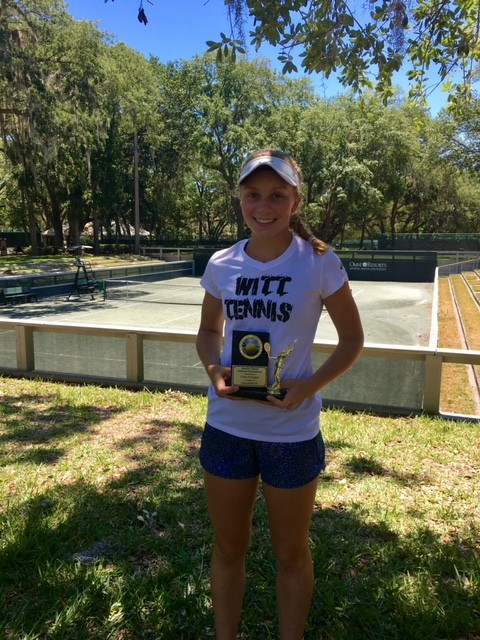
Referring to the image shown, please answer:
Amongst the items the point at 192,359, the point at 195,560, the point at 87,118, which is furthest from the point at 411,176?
the point at 195,560

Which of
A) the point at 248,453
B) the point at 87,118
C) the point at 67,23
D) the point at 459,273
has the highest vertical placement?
the point at 67,23

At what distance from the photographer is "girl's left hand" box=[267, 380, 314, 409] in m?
1.50

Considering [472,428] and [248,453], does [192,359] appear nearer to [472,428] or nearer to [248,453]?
[472,428]

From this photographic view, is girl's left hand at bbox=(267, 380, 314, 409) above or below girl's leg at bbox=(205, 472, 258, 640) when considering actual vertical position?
above

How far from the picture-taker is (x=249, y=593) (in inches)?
87.0

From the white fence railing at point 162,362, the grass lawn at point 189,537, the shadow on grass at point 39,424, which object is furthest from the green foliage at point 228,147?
the grass lawn at point 189,537

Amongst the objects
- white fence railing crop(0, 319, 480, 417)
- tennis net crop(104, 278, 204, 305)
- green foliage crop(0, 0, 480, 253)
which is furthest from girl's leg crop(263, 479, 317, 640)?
green foliage crop(0, 0, 480, 253)

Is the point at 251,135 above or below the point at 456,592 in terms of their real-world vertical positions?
above

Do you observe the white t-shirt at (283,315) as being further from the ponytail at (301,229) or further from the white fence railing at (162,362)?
the white fence railing at (162,362)

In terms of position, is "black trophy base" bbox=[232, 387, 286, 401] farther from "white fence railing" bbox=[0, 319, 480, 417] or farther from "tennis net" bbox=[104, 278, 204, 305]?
"tennis net" bbox=[104, 278, 204, 305]

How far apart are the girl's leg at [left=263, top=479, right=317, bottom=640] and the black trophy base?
0.30 metres

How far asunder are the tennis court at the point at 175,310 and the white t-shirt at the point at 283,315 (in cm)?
811

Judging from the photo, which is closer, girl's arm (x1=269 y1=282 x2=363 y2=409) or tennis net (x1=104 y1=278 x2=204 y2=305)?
girl's arm (x1=269 y1=282 x2=363 y2=409)

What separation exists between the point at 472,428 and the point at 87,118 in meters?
18.9
